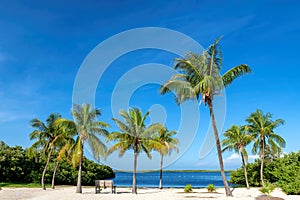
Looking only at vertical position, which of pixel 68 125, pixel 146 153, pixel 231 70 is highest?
pixel 231 70

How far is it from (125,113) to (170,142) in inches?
454

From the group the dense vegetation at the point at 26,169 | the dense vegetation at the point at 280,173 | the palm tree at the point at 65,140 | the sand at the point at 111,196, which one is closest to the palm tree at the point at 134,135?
the sand at the point at 111,196

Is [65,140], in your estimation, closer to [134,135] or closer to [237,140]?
[134,135]

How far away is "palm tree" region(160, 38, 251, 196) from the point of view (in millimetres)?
18203

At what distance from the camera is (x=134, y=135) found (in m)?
21.5

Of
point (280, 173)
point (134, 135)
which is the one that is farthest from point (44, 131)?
point (280, 173)

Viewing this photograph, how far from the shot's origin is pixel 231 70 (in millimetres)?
18547

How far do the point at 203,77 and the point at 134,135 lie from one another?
679 centimetres

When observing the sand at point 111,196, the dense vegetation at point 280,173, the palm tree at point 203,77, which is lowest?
the sand at point 111,196

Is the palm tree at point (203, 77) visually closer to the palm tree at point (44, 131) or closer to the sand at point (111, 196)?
the sand at point (111, 196)

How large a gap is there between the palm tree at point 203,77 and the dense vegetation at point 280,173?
6.81m

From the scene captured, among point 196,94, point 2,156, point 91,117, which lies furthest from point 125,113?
point 2,156

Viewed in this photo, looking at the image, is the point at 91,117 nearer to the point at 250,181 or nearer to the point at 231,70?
the point at 231,70

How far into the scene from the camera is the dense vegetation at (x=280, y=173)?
22002 millimetres
